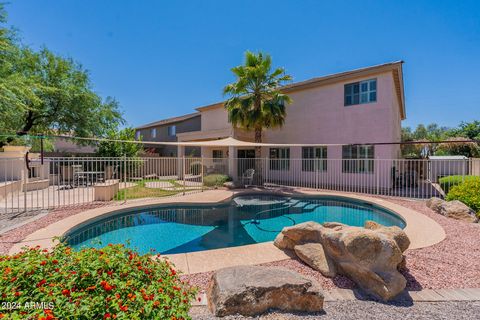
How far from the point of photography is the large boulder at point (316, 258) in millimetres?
4464

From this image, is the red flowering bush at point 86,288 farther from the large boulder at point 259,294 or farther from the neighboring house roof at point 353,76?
the neighboring house roof at point 353,76

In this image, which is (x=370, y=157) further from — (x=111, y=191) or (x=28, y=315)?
(x=28, y=315)

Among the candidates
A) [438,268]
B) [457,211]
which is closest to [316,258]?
[438,268]

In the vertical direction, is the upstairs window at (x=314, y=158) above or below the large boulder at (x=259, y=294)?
above

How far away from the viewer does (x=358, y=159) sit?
1530 centimetres

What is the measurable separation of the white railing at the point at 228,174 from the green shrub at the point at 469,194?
2.50 metres

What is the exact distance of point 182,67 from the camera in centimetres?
1900

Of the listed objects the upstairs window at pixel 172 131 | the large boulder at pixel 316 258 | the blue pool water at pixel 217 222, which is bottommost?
the blue pool water at pixel 217 222

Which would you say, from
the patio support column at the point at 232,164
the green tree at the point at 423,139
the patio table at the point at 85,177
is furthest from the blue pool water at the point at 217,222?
the patio table at the point at 85,177

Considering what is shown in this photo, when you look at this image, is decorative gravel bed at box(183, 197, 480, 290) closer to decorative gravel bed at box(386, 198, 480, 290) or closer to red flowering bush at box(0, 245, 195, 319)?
decorative gravel bed at box(386, 198, 480, 290)

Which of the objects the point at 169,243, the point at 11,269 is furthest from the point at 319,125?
the point at 11,269

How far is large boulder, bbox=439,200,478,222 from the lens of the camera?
8050mm

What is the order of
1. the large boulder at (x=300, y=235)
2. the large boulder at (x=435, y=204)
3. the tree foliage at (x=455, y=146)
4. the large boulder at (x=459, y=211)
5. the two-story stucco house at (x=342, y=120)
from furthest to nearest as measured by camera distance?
1. the tree foliage at (x=455, y=146)
2. the two-story stucco house at (x=342, y=120)
3. the large boulder at (x=435, y=204)
4. the large boulder at (x=459, y=211)
5. the large boulder at (x=300, y=235)

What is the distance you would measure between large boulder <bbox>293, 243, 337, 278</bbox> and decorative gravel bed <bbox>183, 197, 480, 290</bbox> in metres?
0.10
